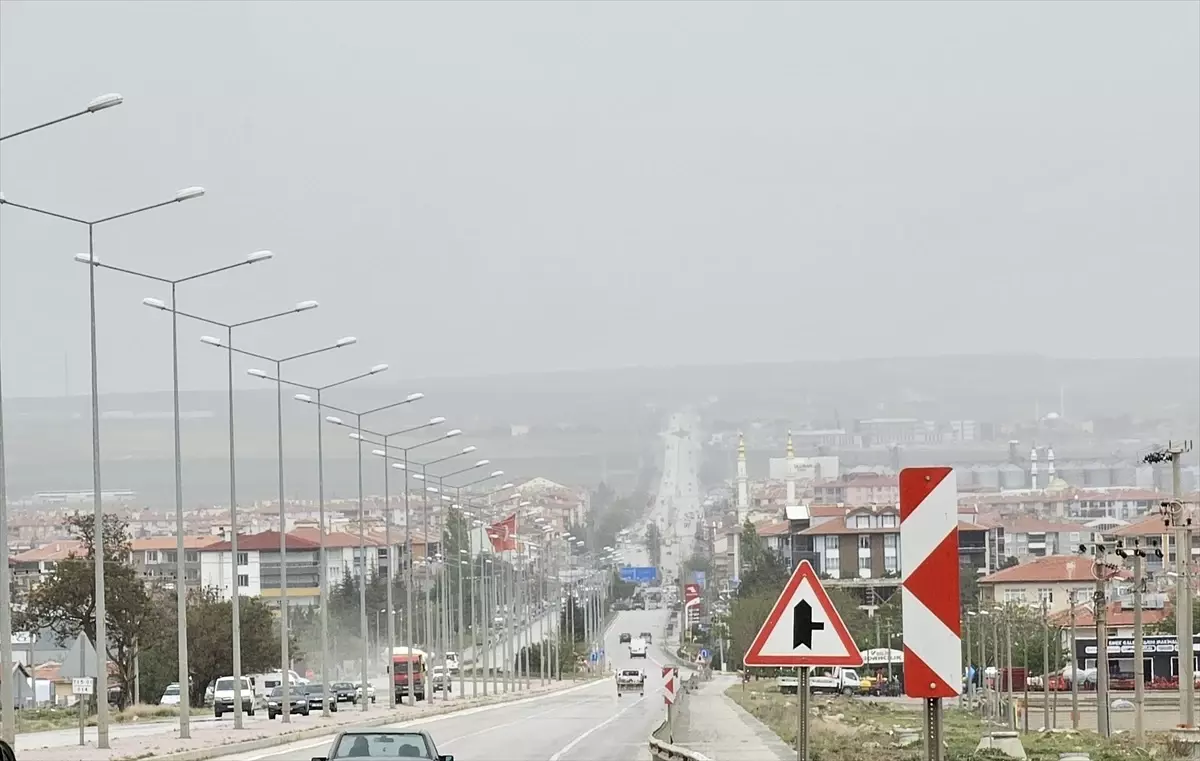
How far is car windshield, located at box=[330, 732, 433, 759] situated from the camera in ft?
72.8

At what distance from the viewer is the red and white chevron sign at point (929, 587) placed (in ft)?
28.5

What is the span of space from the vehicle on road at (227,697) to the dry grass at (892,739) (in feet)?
57.3

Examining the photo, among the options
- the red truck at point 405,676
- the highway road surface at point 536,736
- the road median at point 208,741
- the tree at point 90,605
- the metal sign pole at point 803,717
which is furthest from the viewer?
the red truck at point 405,676

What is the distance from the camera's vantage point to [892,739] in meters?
45.2

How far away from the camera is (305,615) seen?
17488 centimetres

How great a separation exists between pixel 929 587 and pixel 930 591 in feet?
0.06

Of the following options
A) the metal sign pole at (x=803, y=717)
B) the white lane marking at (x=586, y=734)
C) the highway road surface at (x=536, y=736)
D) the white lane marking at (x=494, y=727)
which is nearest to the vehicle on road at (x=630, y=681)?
the white lane marking at (x=586, y=734)

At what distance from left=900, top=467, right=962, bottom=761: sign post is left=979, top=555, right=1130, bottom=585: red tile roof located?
166145mm

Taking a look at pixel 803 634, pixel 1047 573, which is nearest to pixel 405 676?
pixel 803 634

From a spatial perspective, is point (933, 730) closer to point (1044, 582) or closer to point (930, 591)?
point (930, 591)

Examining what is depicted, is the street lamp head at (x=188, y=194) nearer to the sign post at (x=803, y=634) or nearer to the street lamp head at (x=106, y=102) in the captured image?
the street lamp head at (x=106, y=102)

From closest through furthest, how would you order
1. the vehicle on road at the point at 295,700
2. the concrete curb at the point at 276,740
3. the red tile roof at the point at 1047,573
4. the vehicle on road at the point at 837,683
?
the concrete curb at the point at 276,740 < the vehicle on road at the point at 295,700 < the vehicle on road at the point at 837,683 < the red tile roof at the point at 1047,573

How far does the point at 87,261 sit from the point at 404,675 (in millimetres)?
56504

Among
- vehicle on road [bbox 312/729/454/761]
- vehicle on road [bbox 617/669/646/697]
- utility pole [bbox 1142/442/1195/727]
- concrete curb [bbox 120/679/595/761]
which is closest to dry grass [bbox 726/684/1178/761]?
utility pole [bbox 1142/442/1195/727]
